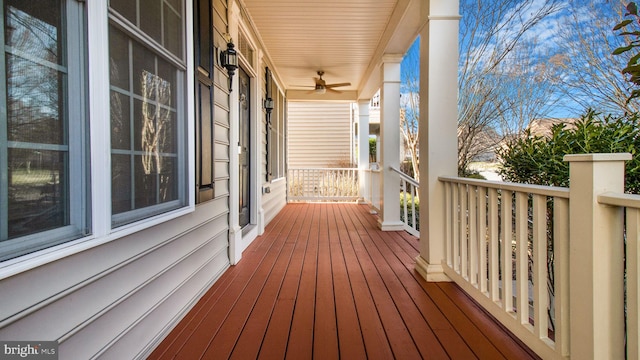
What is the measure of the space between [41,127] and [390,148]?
4.05m

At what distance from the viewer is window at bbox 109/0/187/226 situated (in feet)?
4.31

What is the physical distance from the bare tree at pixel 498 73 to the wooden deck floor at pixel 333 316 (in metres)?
3.06

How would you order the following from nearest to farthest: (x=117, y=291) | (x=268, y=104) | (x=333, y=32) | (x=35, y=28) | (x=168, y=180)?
(x=35, y=28) → (x=117, y=291) → (x=168, y=180) → (x=333, y=32) → (x=268, y=104)

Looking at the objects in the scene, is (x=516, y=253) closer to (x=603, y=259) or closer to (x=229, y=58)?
(x=603, y=259)

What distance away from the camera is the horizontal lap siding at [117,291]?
3.11ft

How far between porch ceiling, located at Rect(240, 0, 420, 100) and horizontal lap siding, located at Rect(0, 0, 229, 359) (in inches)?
96.2

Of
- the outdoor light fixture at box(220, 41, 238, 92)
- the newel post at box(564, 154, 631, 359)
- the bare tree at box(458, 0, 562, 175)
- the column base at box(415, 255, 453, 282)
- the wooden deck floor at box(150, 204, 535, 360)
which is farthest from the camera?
the bare tree at box(458, 0, 562, 175)

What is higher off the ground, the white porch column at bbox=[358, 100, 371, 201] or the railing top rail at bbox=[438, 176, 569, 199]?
the white porch column at bbox=[358, 100, 371, 201]

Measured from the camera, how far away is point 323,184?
317 inches

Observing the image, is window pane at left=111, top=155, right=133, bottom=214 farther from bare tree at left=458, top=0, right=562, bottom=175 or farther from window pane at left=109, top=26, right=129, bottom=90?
bare tree at left=458, top=0, right=562, bottom=175

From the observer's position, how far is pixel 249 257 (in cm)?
319

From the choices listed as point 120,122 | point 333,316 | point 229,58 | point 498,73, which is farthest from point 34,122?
point 498,73

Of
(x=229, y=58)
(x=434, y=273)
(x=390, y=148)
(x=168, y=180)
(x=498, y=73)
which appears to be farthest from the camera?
(x=498, y=73)

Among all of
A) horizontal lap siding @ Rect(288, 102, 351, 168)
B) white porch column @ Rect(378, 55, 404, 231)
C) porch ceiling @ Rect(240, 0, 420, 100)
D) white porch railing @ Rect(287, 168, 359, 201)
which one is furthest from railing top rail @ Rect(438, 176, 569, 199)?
horizontal lap siding @ Rect(288, 102, 351, 168)
